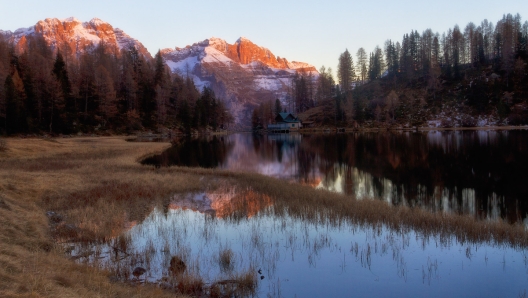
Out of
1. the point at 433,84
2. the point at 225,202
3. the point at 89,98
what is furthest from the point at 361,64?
the point at 225,202

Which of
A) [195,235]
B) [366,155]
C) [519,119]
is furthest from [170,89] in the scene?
[195,235]

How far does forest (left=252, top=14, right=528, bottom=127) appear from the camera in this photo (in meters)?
105

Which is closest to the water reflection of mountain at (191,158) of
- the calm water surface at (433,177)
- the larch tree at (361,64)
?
the calm water surface at (433,177)

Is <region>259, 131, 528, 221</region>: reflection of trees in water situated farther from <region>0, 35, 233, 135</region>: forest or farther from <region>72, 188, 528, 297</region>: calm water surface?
<region>0, 35, 233, 135</region>: forest

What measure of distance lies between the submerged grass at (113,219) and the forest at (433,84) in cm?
9972

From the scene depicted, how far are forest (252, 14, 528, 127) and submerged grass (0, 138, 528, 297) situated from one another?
9972cm

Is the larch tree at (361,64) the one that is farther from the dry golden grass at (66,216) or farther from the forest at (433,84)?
the dry golden grass at (66,216)

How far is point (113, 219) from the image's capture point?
48.4 feet

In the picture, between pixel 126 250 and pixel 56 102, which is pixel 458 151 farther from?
pixel 56 102

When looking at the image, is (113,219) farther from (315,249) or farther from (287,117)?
(287,117)

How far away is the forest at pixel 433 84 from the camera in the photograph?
10500cm

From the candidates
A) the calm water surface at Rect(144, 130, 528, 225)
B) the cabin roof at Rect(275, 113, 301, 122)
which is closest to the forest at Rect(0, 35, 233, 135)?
the cabin roof at Rect(275, 113, 301, 122)

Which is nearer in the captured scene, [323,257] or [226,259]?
[226,259]

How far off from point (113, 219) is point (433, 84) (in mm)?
128612
